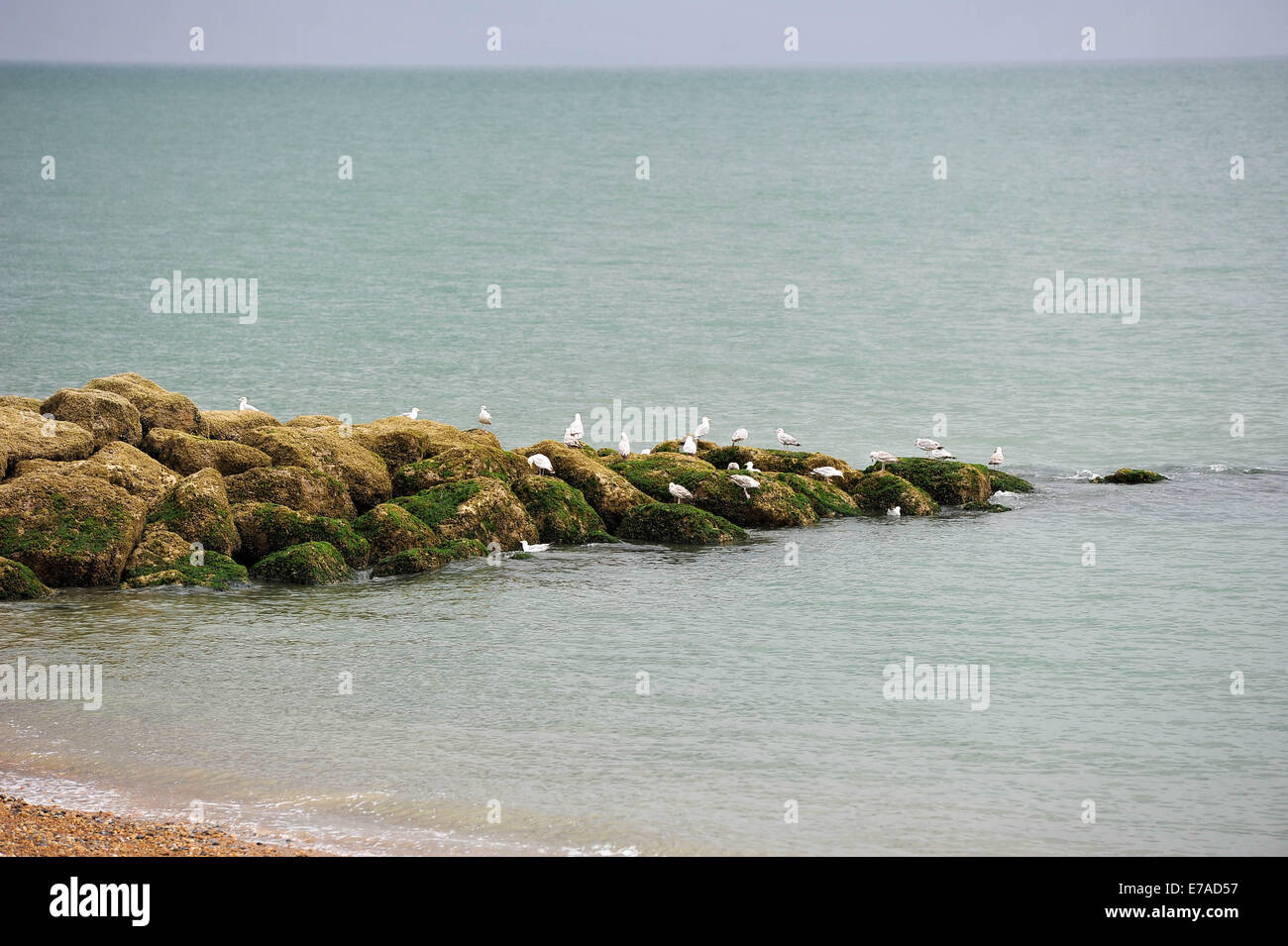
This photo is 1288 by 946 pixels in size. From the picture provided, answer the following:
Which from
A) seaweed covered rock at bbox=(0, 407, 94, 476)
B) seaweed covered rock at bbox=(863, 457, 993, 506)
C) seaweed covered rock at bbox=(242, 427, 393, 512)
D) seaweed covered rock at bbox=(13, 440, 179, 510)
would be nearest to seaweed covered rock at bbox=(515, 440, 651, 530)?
seaweed covered rock at bbox=(242, 427, 393, 512)

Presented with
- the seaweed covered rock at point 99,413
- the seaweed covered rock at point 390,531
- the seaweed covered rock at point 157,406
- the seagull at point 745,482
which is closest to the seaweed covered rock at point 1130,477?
the seagull at point 745,482

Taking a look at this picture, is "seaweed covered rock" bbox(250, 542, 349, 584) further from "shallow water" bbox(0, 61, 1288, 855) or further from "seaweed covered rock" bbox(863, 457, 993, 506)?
"seaweed covered rock" bbox(863, 457, 993, 506)

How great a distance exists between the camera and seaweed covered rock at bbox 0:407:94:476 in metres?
19.2

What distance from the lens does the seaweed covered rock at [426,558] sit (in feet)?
63.1

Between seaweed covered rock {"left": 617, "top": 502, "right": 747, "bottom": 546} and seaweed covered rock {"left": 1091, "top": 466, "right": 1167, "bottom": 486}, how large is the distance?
31.9ft

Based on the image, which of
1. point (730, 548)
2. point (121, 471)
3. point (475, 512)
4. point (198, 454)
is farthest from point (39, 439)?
point (730, 548)

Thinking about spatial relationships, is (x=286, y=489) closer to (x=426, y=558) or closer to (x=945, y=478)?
(x=426, y=558)

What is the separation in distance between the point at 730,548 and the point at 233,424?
8.26 metres

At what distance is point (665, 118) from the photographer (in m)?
128

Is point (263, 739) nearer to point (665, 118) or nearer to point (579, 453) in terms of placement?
point (579, 453)

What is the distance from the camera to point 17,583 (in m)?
17.1

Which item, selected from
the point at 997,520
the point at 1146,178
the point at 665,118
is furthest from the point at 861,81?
the point at 997,520

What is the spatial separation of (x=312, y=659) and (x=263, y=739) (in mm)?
2487

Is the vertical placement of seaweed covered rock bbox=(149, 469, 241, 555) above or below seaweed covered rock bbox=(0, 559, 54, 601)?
above
